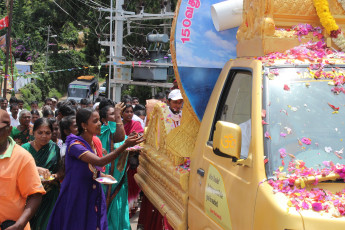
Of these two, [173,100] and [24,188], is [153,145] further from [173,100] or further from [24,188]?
[24,188]

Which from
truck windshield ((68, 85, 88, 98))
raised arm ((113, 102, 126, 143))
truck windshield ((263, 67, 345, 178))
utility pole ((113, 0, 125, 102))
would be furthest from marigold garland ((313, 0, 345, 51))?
truck windshield ((68, 85, 88, 98))

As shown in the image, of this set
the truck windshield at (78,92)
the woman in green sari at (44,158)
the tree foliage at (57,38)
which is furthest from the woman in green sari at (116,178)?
the tree foliage at (57,38)

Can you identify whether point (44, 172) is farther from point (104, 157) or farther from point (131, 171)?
point (131, 171)

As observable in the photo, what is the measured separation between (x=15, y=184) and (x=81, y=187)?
1299 millimetres

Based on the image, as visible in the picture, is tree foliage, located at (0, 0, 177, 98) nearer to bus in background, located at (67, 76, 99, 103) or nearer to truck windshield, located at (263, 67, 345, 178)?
bus in background, located at (67, 76, 99, 103)

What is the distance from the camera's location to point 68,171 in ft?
15.0

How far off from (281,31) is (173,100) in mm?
2672

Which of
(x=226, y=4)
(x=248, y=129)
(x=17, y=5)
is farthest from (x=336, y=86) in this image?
(x=17, y=5)

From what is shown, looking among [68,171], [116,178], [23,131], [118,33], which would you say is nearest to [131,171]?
[116,178]

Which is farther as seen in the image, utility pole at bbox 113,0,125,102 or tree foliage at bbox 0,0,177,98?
tree foliage at bbox 0,0,177,98

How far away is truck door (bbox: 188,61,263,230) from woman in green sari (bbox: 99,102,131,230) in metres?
2.14

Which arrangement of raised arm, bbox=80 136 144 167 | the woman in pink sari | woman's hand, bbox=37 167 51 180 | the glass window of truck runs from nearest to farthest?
the glass window of truck → raised arm, bbox=80 136 144 167 → woman's hand, bbox=37 167 51 180 → the woman in pink sari

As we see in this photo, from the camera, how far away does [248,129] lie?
10.7 ft

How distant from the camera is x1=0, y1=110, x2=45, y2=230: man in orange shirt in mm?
3209
